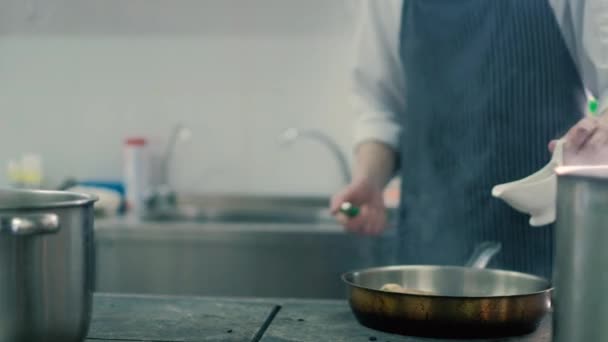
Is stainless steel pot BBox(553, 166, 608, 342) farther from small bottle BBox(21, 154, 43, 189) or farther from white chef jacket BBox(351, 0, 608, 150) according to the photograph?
small bottle BBox(21, 154, 43, 189)

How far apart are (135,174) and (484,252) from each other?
5.17 ft

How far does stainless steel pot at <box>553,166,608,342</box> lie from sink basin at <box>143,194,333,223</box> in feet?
5.95

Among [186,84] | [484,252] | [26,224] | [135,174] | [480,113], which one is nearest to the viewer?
[26,224]

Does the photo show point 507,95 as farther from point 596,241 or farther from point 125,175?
point 125,175

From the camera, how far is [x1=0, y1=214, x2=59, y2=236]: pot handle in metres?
0.61

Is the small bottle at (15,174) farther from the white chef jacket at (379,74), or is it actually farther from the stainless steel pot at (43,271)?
the stainless steel pot at (43,271)

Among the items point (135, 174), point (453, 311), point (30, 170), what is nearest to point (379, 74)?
point (453, 311)

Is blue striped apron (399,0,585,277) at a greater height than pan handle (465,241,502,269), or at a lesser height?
greater

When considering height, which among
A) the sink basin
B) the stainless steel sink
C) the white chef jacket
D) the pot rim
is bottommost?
the stainless steel sink

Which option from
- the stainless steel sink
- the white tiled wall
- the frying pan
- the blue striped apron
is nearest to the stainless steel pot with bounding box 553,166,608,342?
the frying pan

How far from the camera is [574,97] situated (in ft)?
4.07

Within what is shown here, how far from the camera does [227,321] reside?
0.89m

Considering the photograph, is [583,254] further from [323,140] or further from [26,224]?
[323,140]

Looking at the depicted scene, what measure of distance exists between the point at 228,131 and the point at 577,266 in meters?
2.05
